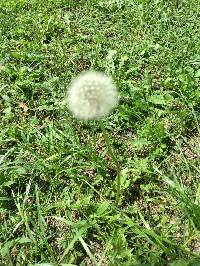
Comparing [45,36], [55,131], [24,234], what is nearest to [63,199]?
[24,234]

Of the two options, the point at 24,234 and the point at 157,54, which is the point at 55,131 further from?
the point at 157,54

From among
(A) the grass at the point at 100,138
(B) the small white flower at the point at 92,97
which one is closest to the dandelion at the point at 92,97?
(B) the small white flower at the point at 92,97

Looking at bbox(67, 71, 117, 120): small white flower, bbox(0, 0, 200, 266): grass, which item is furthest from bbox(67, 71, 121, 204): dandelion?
bbox(0, 0, 200, 266): grass

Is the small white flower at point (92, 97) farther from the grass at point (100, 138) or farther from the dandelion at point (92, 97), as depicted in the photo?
the grass at point (100, 138)

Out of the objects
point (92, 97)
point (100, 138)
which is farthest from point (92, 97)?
point (100, 138)

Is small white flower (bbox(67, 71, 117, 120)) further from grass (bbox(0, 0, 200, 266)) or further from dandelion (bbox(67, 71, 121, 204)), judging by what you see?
grass (bbox(0, 0, 200, 266))

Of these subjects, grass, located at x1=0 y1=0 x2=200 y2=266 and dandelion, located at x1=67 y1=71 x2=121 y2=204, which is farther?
grass, located at x1=0 y1=0 x2=200 y2=266

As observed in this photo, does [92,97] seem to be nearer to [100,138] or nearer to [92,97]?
[92,97]
